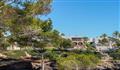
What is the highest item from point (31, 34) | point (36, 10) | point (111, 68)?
point (36, 10)

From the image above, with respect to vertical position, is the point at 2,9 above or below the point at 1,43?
above

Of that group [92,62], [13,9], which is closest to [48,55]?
[92,62]

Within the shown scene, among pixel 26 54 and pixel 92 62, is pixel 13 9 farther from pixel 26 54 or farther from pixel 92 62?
pixel 26 54

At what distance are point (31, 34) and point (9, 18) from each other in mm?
1764

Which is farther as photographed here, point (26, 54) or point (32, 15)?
→ point (26, 54)

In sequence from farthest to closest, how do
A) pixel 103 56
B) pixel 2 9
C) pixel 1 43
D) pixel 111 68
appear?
1. pixel 103 56
2. pixel 111 68
3. pixel 1 43
4. pixel 2 9

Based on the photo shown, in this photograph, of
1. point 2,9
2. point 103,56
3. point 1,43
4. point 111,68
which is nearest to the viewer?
point 2,9

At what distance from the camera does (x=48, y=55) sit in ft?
91.8

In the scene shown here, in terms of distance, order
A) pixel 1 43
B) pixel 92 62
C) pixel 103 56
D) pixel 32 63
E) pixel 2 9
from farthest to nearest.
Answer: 1. pixel 103 56
2. pixel 32 63
3. pixel 92 62
4. pixel 1 43
5. pixel 2 9

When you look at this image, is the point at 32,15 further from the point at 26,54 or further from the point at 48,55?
the point at 26,54

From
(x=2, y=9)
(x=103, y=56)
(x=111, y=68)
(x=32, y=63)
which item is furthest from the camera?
(x=103, y=56)

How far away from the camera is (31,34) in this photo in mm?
16516

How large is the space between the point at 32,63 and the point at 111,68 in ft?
19.2

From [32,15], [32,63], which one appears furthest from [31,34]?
[32,63]
